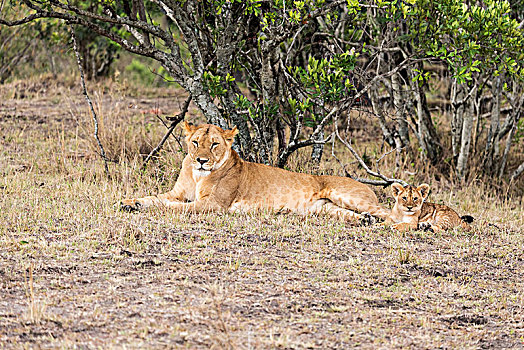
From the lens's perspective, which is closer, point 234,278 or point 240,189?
point 234,278

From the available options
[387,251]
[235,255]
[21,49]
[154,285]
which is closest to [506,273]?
[387,251]

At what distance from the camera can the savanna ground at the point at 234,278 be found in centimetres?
447

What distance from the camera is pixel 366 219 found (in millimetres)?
7535

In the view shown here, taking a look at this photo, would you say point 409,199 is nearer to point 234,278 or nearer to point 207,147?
point 207,147

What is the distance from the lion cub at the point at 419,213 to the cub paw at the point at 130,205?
2.73 m

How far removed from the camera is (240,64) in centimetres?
941

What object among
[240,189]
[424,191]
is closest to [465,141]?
[424,191]

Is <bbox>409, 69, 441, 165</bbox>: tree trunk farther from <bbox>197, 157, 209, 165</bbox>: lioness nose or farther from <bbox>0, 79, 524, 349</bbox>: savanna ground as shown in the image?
<bbox>197, 157, 209, 165</bbox>: lioness nose

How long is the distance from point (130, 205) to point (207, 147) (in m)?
1.04

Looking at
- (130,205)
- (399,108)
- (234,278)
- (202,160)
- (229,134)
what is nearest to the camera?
(234,278)

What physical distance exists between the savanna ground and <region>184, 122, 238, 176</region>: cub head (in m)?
0.56

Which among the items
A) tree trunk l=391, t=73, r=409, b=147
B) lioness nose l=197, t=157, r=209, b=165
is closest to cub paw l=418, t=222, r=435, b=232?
lioness nose l=197, t=157, r=209, b=165

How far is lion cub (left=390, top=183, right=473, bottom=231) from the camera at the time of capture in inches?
287

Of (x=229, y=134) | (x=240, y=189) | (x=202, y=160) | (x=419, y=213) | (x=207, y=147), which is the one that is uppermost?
(x=229, y=134)
